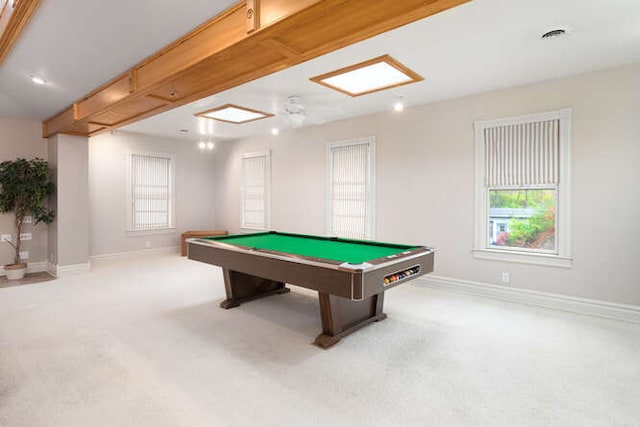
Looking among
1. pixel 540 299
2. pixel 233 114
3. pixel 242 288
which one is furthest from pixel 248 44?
pixel 540 299

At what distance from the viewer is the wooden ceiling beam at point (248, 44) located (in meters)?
1.90

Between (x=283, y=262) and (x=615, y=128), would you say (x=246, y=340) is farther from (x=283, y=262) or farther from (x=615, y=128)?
(x=615, y=128)

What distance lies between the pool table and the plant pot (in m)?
3.41

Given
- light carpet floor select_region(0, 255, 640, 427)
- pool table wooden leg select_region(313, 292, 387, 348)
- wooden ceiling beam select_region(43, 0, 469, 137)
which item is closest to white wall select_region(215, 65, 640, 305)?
light carpet floor select_region(0, 255, 640, 427)

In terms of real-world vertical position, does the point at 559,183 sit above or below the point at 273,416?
above

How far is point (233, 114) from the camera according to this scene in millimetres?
5309

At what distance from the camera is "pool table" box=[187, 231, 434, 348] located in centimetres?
249

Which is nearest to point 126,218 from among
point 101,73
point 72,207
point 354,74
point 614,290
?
point 72,207

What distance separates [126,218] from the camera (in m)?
6.90

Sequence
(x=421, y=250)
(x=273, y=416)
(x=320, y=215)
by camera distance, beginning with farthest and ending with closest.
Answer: (x=320, y=215) < (x=421, y=250) < (x=273, y=416)

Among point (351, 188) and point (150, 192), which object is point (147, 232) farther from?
point (351, 188)

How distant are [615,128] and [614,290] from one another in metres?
1.68

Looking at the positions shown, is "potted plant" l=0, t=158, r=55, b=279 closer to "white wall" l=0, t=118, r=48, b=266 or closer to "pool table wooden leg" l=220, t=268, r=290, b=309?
"white wall" l=0, t=118, r=48, b=266

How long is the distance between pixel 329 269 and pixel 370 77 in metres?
2.25
